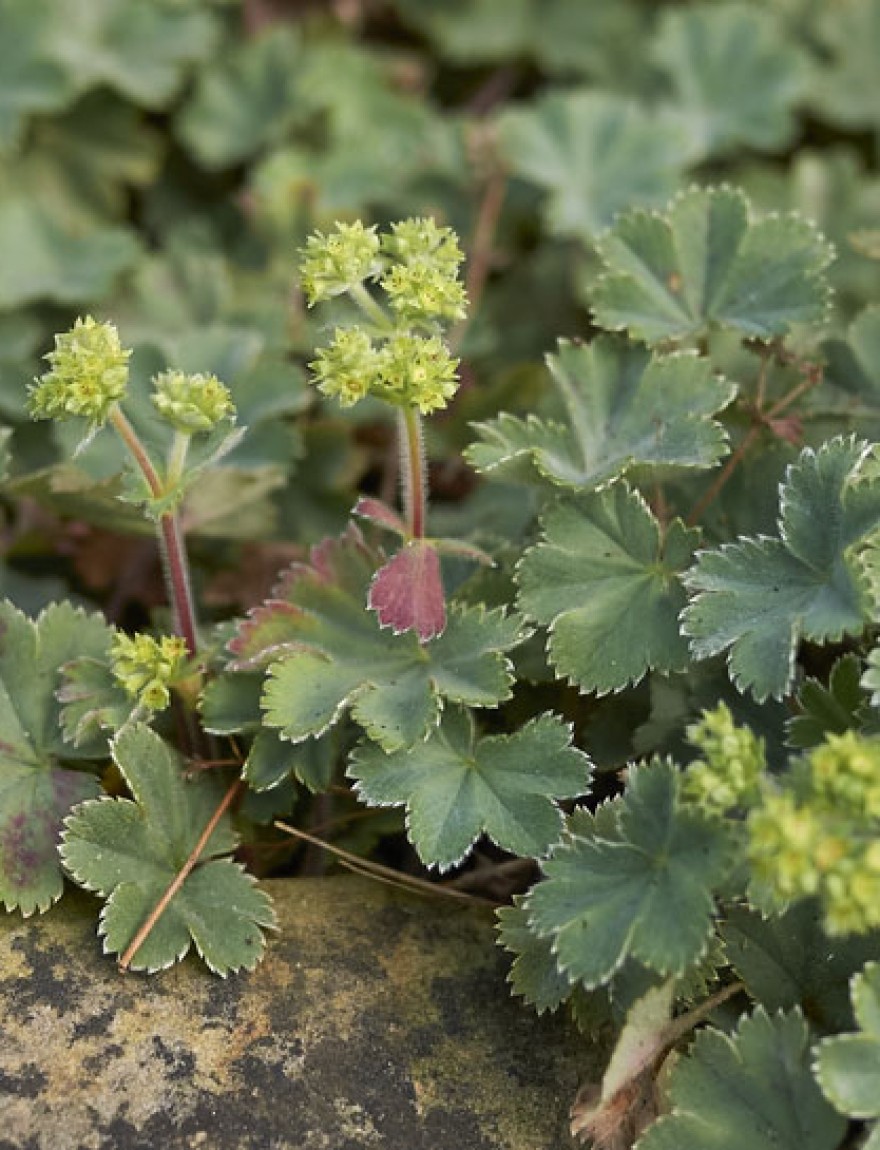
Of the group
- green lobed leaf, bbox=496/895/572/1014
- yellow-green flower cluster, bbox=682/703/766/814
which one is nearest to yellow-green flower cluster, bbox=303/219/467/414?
yellow-green flower cluster, bbox=682/703/766/814

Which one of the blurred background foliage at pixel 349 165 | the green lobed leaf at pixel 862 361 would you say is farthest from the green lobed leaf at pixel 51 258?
the green lobed leaf at pixel 862 361

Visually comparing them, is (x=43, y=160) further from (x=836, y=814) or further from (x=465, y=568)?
(x=836, y=814)

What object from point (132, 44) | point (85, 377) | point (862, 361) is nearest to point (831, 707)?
point (862, 361)

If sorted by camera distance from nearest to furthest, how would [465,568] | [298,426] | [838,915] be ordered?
[838,915], [465,568], [298,426]

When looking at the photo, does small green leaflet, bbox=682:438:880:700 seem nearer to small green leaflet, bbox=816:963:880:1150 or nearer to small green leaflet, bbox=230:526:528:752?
small green leaflet, bbox=230:526:528:752

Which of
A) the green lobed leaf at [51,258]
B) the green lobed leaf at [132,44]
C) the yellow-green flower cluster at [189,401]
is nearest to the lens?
the yellow-green flower cluster at [189,401]

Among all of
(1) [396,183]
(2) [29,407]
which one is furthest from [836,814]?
(1) [396,183]

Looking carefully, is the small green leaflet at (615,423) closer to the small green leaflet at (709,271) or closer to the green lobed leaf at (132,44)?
the small green leaflet at (709,271)
